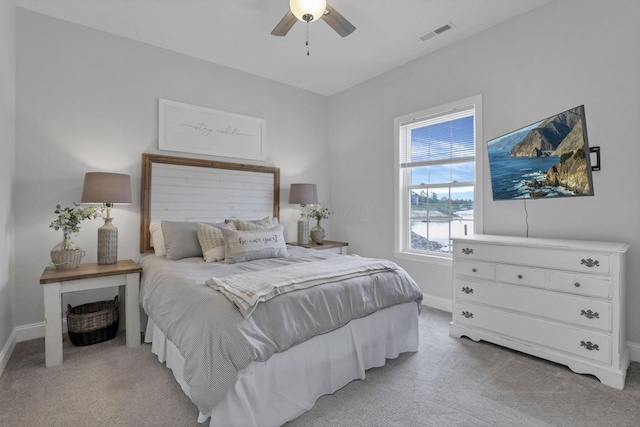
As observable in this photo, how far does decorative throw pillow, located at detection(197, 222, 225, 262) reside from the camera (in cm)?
283

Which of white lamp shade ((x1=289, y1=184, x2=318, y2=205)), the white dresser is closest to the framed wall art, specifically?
white lamp shade ((x1=289, y1=184, x2=318, y2=205))

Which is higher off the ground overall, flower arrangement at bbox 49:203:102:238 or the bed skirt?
flower arrangement at bbox 49:203:102:238

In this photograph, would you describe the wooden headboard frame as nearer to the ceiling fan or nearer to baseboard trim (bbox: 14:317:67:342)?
baseboard trim (bbox: 14:317:67:342)

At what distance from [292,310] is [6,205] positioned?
2394 millimetres

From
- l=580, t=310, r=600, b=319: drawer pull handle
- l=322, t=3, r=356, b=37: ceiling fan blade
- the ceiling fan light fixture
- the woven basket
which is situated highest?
l=322, t=3, r=356, b=37: ceiling fan blade

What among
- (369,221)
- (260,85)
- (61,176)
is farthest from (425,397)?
(260,85)

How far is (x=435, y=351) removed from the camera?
2.53m

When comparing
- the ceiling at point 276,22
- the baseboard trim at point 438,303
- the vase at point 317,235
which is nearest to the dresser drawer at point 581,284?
the baseboard trim at point 438,303

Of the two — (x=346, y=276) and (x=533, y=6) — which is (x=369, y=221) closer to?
(x=346, y=276)

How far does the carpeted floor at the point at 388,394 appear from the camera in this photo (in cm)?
173

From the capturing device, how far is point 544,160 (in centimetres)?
261

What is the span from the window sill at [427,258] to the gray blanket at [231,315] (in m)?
1.09

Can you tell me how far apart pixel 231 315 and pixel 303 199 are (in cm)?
260

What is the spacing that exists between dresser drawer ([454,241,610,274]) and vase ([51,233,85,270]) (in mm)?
3220
